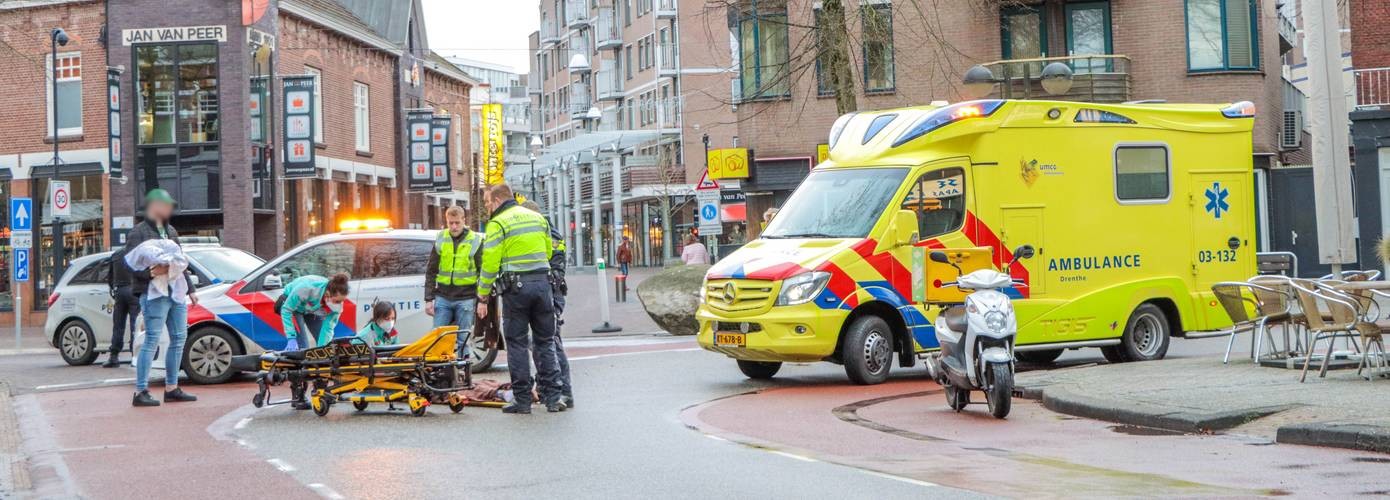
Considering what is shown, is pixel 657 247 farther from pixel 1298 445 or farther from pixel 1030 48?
pixel 1298 445

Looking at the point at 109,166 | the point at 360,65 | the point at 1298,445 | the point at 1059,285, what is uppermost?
the point at 360,65

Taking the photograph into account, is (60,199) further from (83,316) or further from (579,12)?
(579,12)

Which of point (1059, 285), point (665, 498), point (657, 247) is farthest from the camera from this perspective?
point (657, 247)

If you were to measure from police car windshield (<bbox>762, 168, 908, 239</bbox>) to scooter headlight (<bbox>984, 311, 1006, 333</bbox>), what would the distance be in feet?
9.81

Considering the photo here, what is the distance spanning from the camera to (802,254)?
14492 mm

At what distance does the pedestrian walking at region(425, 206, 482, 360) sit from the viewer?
1520 cm

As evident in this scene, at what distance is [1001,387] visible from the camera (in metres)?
11.5

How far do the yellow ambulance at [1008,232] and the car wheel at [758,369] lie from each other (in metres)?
0.02

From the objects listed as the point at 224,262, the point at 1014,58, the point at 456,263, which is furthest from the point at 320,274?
the point at 1014,58

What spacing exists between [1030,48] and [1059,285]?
20562 mm

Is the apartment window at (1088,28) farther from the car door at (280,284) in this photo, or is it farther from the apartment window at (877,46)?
the car door at (280,284)

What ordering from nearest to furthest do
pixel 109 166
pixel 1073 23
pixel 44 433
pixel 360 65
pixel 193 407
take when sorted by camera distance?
pixel 44 433 < pixel 193 407 < pixel 1073 23 < pixel 109 166 < pixel 360 65

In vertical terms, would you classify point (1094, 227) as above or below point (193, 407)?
above

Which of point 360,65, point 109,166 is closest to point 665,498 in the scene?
point 109,166
